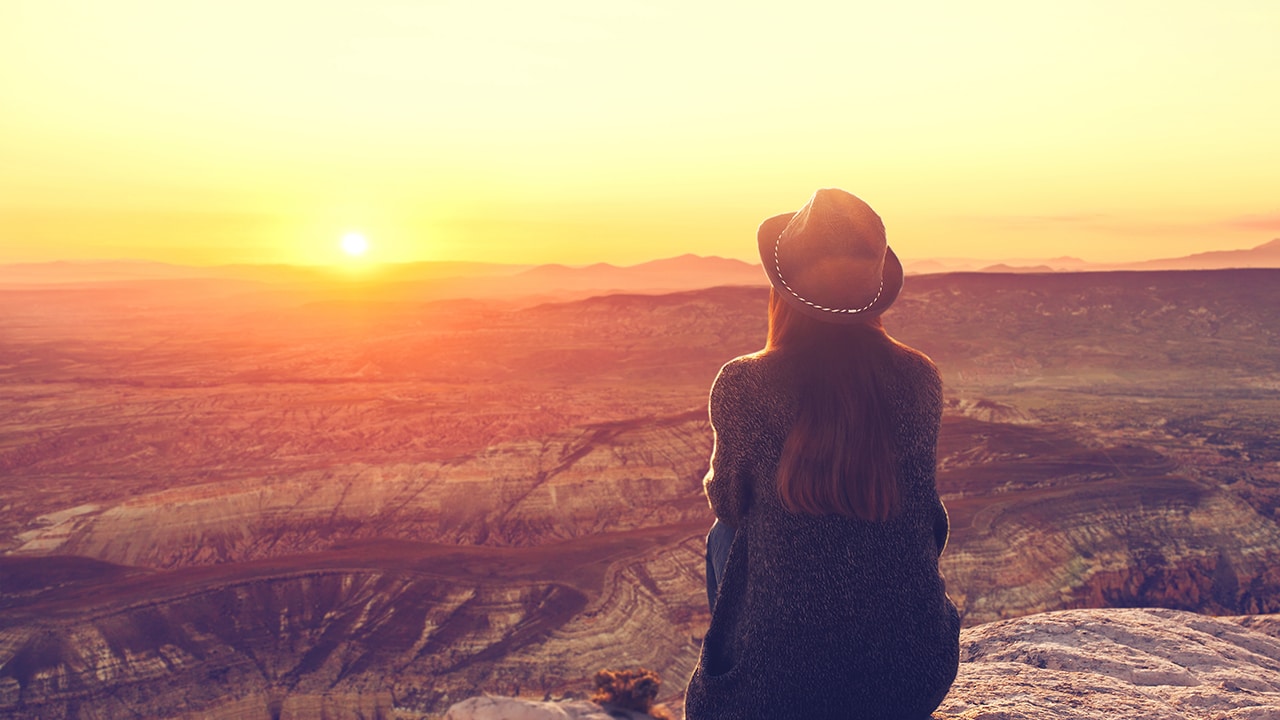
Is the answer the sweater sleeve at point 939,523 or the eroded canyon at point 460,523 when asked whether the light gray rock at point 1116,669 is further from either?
the eroded canyon at point 460,523

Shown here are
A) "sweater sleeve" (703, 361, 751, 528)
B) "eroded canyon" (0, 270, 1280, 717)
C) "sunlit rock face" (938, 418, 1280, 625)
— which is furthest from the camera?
"sunlit rock face" (938, 418, 1280, 625)

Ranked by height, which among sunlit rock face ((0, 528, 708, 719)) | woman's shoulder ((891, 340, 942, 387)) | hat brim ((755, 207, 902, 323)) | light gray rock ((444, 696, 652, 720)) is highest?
hat brim ((755, 207, 902, 323))

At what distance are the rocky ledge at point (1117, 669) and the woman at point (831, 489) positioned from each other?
0.93 meters

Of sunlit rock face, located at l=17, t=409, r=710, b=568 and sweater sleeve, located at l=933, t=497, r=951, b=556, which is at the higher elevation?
sweater sleeve, located at l=933, t=497, r=951, b=556

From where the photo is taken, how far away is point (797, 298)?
2102 millimetres

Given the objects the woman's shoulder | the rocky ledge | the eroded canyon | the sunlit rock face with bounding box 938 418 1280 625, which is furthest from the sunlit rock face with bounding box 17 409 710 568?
the woman's shoulder

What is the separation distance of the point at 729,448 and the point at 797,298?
444mm

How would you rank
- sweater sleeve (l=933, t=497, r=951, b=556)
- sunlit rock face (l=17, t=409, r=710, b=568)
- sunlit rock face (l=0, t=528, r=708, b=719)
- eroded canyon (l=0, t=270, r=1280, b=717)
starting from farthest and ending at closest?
sunlit rock face (l=17, t=409, r=710, b=568) → eroded canyon (l=0, t=270, r=1280, b=717) → sunlit rock face (l=0, t=528, r=708, b=719) → sweater sleeve (l=933, t=497, r=951, b=556)

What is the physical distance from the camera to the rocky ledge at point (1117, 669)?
10.3 ft

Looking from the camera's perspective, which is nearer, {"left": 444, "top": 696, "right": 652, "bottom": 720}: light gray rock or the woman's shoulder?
the woman's shoulder

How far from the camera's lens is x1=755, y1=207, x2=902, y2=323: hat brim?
2080 mm

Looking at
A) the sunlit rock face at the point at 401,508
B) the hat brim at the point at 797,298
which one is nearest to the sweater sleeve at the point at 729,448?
the hat brim at the point at 797,298

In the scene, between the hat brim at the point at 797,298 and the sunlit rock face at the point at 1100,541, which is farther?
the sunlit rock face at the point at 1100,541

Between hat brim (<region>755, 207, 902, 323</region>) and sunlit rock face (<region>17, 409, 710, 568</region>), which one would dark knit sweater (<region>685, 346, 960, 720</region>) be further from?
sunlit rock face (<region>17, 409, 710, 568</region>)
